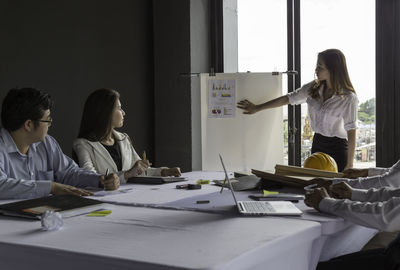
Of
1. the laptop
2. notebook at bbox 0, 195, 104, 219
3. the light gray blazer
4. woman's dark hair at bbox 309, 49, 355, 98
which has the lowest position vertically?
the laptop

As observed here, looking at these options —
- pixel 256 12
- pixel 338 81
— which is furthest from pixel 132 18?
pixel 338 81

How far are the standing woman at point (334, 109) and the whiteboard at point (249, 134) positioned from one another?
0.54 metres

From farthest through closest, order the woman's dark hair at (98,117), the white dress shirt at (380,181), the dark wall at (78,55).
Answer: the dark wall at (78,55) < the woman's dark hair at (98,117) < the white dress shirt at (380,181)

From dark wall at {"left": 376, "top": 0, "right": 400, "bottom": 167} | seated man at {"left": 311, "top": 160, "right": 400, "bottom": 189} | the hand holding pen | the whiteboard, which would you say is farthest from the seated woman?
dark wall at {"left": 376, "top": 0, "right": 400, "bottom": 167}

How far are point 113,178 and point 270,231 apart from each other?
125cm

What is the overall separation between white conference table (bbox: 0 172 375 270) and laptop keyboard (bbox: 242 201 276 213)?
0.06m

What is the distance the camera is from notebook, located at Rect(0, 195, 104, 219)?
5.66ft

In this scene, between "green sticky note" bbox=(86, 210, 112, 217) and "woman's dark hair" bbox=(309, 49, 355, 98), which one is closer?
"green sticky note" bbox=(86, 210, 112, 217)

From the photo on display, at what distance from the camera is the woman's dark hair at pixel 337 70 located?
160 inches

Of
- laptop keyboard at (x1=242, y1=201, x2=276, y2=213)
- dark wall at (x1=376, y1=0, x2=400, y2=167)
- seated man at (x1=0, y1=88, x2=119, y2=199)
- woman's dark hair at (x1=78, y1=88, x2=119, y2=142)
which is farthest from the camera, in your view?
dark wall at (x1=376, y1=0, x2=400, y2=167)

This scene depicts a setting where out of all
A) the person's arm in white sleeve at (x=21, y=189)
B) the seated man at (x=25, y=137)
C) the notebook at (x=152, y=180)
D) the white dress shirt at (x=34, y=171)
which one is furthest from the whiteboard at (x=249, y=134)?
the person's arm in white sleeve at (x=21, y=189)

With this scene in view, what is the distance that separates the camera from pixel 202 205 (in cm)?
197

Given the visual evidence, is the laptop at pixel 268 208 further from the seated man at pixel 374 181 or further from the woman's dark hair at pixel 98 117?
the woman's dark hair at pixel 98 117

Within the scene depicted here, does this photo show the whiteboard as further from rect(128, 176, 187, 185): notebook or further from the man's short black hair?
the man's short black hair
